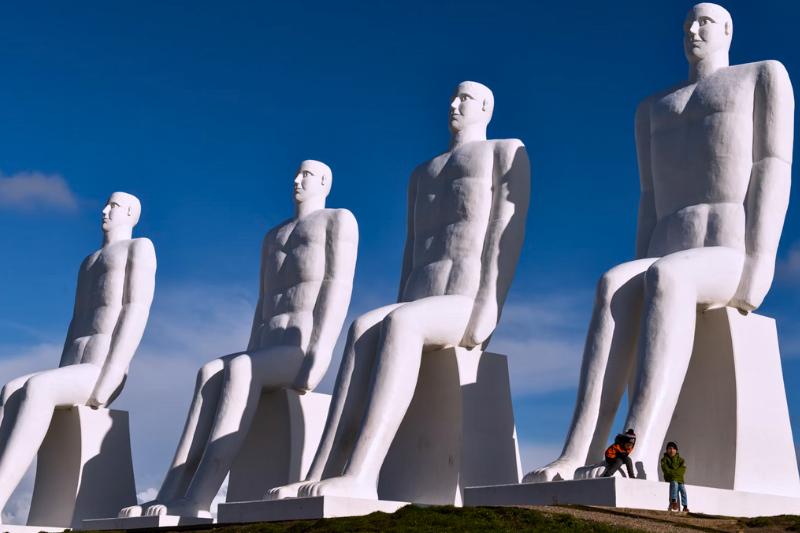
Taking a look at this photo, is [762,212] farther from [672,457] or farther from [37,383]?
[37,383]

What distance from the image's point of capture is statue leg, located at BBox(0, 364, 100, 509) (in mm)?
14797

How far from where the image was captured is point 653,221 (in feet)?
40.9

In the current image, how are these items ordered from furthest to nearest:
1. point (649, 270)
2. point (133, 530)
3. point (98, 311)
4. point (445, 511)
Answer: point (98, 311) < point (133, 530) < point (649, 270) < point (445, 511)

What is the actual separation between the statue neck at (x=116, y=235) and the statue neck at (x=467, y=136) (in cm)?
515

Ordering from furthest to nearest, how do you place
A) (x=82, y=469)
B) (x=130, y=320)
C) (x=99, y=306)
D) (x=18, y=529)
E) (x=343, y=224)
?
(x=99, y=306) < (x=130, y=320) < (x=82, y=469) < (x=343, y=224) < (x=18, y=529)

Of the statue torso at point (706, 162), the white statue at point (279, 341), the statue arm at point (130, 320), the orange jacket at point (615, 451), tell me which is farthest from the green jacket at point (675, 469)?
the statue arm at point (130, 320)

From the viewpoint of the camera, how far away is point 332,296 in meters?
14.5

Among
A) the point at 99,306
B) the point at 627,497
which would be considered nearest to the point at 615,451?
the point at 627,497

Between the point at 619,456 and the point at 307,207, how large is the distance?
21.1 ft

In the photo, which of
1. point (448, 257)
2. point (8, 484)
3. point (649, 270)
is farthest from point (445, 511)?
point (8, 484)

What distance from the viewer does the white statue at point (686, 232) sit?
10.6 metres

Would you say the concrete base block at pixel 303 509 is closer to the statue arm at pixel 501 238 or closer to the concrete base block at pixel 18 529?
the statue arm at pixel 501 238

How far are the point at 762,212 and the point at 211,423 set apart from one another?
6.24 m

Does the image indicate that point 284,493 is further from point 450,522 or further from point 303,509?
point 450,522
